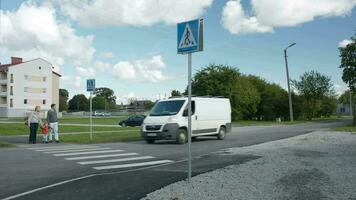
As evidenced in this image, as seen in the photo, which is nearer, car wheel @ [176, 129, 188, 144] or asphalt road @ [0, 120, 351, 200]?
asphalt road @ [0, 120, 351, 200]

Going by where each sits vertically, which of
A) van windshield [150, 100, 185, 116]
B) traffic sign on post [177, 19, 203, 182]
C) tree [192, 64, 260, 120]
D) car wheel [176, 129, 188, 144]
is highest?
tree [192, 64, 260, 120]

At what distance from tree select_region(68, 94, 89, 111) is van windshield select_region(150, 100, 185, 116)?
149m

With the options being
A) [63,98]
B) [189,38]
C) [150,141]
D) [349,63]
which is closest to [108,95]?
[63,98]

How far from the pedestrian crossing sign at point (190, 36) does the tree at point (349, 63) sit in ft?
142

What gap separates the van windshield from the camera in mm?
21047

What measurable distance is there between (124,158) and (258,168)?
5.14 meters

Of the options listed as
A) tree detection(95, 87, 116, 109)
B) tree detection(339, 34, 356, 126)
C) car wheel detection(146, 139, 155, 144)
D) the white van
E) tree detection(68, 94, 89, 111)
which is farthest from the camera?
tree detection(95, 87, 116, 109)

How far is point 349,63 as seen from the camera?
160 ft

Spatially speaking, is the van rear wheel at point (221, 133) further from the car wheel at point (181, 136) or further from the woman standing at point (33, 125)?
the woman standing at point (33, 125)

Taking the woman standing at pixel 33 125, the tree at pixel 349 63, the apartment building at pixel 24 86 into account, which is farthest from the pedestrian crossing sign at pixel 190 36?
the apartment building at pixel 24 86

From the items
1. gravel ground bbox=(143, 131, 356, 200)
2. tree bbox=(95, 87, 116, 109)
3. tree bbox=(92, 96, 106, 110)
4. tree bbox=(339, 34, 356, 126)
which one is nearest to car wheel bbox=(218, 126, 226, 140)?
gravel ground bbox=(143, 131, 356, 200)

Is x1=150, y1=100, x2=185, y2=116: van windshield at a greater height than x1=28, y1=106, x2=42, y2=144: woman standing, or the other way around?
x1=150, y1=100, x2=185, y2=116: van windshield

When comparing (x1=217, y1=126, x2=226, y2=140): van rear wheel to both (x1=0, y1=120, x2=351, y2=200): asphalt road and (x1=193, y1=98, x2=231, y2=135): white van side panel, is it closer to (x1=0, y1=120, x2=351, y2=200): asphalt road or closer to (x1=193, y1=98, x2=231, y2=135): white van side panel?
(x1=193, y1=98, x2=231, y2=135): white van side panel

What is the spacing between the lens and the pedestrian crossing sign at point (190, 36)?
8.59 meters
